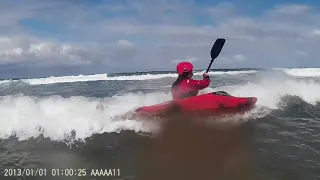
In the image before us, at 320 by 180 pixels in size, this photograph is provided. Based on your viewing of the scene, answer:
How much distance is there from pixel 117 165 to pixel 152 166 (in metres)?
0.69

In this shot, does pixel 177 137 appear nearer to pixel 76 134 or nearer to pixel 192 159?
A: pixel 192 159

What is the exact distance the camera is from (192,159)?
19.0 ft

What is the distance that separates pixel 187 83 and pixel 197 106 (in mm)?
725

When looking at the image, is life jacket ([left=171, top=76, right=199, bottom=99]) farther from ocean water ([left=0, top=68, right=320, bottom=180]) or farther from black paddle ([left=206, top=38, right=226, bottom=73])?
black paddle ([left=206, top=38, right=226, bottom=73])

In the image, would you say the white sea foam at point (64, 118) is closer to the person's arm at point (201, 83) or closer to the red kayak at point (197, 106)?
the red kayak at point (197, 106)

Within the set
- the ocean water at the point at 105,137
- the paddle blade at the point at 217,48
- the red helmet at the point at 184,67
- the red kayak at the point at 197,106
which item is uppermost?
the paddle blade at the point at 217,48

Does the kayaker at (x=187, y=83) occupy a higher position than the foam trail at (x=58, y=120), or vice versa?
the kayaker at (x=187, y=83)

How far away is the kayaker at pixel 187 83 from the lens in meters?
8.14

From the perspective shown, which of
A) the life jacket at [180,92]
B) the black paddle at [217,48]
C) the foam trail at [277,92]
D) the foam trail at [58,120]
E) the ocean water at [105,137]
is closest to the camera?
the ocean water at [105,137]

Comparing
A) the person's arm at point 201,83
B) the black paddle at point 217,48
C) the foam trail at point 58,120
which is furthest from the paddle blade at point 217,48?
the foam trail at point 58,120

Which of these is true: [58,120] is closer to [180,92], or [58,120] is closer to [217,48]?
[180,92]

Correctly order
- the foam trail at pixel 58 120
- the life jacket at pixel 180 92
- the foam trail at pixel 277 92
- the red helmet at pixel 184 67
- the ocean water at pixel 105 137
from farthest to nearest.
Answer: the foam trail at pixel 277 92
the life jacket at pixel 180 92
the red helmet at pixel 184 67
the foam trail at pixel 58 120
the ocean water at pixel 105 137

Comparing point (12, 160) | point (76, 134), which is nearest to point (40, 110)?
point (76, 134)

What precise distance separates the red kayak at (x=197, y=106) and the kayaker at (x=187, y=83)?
403 millimetres
